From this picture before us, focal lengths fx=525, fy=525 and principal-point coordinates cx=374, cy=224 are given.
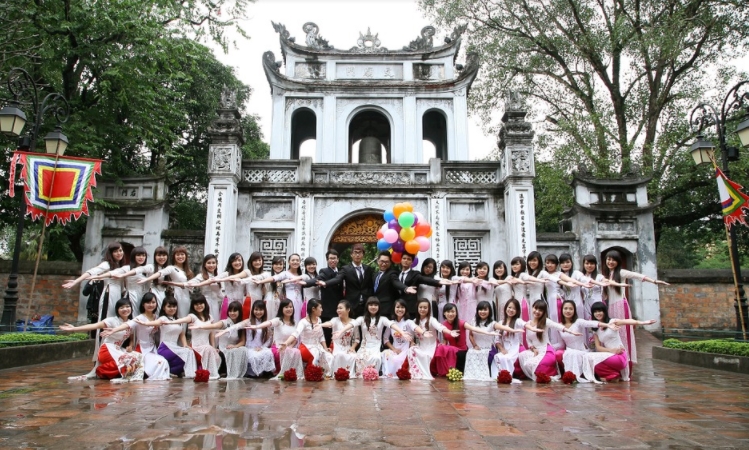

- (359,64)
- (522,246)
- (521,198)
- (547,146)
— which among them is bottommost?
(522,246)

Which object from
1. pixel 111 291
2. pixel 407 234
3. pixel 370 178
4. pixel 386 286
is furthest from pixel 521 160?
pixel 111 291

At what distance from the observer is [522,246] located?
11.7 m

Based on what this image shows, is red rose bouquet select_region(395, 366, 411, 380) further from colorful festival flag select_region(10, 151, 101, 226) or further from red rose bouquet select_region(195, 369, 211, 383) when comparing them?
colorful festival flag select_region(10, 151, 101, 226)

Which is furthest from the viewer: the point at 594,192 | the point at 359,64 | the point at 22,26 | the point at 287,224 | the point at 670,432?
the point at 359,64

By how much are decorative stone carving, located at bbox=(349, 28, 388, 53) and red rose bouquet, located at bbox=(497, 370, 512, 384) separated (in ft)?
37.7

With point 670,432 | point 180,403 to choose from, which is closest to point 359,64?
point 180,403

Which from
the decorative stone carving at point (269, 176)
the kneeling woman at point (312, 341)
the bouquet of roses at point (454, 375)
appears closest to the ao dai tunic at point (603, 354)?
the bouquet of roses at point (454, 375)

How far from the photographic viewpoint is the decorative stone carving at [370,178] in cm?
1280

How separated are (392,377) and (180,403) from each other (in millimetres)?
3110

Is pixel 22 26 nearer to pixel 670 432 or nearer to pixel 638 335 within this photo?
pixel 670 432

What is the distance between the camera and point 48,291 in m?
13.3

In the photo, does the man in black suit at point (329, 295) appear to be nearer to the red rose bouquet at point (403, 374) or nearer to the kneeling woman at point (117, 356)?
the red rose bouquet at point (403, 374)

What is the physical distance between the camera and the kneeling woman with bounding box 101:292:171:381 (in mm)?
6750

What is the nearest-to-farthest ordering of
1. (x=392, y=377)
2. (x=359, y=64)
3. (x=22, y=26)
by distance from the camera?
(x=392, y=377) < (x=22, y=26) < (x=359, y=64)
